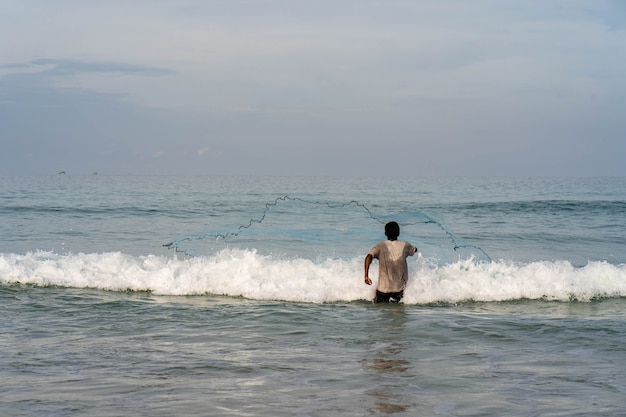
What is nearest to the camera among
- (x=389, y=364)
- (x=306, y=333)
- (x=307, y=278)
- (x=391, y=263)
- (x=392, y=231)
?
(x=389, y=364)

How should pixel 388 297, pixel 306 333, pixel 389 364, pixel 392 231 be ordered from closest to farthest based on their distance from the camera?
pixel 389 364 < pixel 306 333 < pixel 392 231 < pixel 388 297

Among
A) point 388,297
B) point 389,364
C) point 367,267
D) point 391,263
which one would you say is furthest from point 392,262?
point 389,364

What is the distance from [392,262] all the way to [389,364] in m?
3.63

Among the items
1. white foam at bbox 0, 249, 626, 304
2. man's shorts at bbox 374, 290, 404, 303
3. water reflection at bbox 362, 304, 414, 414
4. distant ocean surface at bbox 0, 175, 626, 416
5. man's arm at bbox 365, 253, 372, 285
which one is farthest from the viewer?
white foam at bbox 0, 249, 626, 304

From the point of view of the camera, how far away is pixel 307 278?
41.4ft

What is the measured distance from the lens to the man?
10.3m

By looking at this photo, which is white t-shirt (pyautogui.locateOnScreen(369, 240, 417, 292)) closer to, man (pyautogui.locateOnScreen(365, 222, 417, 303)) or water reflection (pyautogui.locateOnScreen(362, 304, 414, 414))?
man (pyautogui.locateOnScreen(365, 222, 417, 303))

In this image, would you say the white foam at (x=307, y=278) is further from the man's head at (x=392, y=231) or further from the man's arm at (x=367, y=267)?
the man's head at (x=392, y=231)

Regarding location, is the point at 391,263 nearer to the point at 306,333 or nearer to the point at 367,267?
the point at 367,267

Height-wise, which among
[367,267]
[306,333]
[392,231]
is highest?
[392,231]

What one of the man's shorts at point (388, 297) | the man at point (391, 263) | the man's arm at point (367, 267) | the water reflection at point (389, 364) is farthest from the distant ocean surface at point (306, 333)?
the man's arm at point (367, 267)

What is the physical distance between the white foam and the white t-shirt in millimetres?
454

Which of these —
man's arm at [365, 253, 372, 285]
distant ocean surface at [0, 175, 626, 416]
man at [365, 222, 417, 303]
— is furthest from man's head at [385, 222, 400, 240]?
distant ocean surface at [0, 175, 626, 416]

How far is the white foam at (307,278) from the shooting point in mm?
11359
